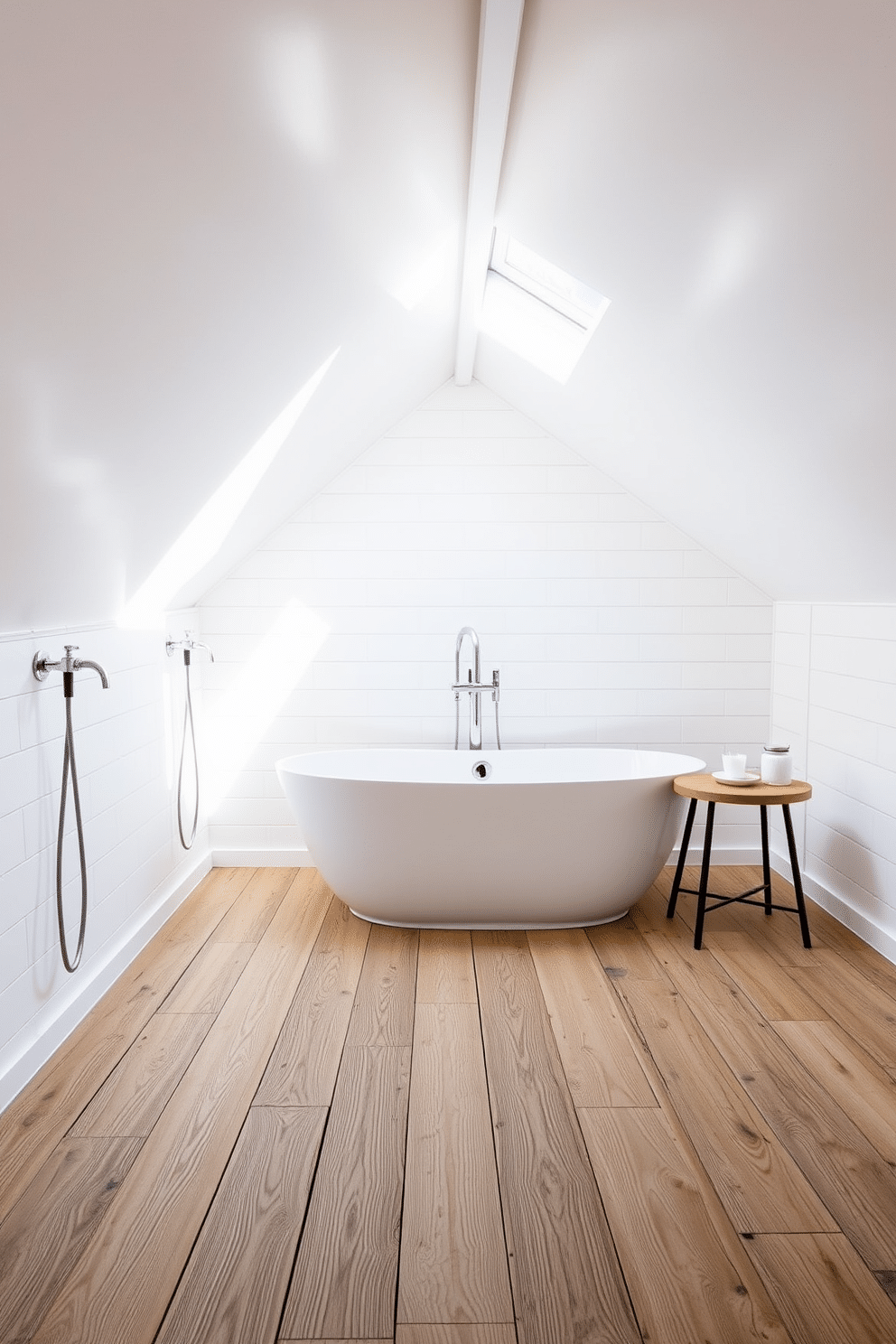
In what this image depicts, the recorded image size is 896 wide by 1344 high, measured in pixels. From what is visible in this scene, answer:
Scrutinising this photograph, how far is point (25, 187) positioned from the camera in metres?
1.49

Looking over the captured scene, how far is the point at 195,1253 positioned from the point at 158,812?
2.46 m

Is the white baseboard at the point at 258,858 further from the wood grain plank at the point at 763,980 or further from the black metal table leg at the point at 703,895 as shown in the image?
the wood grain plank at the point at 763,980

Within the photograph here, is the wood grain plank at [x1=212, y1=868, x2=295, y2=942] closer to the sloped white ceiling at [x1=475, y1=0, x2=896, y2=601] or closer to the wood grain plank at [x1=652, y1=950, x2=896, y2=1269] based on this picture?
the wood grain plank at [x1=652, y1=950, x2=896, y2=1269]

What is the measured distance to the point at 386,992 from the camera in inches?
142

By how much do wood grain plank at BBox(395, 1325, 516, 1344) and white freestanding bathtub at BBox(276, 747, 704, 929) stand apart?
7.16 ft

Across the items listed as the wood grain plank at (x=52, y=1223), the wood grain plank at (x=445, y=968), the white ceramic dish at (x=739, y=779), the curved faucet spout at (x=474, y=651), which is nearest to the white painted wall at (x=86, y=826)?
the wood grain plank at (x=52, y=1223)

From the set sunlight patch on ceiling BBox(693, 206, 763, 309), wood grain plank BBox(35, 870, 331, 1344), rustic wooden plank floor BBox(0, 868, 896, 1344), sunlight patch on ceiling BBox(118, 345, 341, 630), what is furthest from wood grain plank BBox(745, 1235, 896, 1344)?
sunlight patch on ceiling BBox(118, 345, 341, 630)

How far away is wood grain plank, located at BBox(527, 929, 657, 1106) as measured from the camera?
287cm

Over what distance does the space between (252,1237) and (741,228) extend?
8.04ft

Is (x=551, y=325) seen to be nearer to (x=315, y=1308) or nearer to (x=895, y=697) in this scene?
(x=895, y=697)

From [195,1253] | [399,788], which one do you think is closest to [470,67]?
[399,788]

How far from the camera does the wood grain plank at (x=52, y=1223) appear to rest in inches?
78.3

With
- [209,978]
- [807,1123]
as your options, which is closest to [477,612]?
[209,978]

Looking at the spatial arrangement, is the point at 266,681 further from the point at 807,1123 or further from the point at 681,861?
the point at 807,1123
